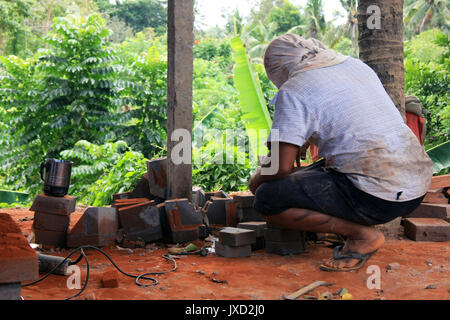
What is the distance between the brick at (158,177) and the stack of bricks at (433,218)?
2.15 m

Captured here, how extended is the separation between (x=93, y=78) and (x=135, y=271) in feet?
20.1

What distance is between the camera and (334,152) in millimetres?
2582

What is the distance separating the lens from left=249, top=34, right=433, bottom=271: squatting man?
251 centimetres

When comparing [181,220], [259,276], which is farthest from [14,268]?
[181,220]

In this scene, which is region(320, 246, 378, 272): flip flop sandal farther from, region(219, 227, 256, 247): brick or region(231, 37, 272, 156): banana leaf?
region(231, 37, 272, 156): banana leaf

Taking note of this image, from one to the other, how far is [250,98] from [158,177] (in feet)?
7.20

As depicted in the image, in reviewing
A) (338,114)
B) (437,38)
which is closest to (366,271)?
(338,114)

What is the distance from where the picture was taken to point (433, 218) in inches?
145

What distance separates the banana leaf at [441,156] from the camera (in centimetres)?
478

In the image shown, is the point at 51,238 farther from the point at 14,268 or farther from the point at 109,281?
the point at 14,268

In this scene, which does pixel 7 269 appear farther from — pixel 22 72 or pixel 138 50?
pixel 138 50

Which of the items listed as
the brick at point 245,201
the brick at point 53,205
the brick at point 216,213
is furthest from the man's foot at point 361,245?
the brick at point 53,205

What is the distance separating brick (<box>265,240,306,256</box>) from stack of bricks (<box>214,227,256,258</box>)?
149 millimetres

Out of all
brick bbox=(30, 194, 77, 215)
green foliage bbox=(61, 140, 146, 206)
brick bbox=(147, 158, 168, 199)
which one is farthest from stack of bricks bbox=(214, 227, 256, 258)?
green foliage bbox=(61, 140, 146, 206)
